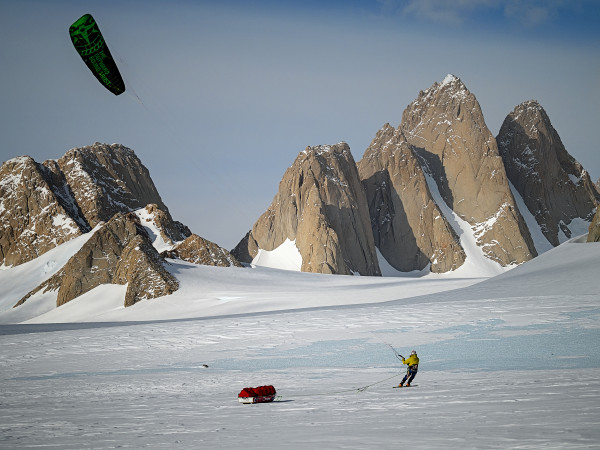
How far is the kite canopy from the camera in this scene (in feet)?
83.7

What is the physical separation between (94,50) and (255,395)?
1696cm

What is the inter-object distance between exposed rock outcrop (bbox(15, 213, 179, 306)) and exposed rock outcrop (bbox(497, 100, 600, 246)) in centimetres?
9396

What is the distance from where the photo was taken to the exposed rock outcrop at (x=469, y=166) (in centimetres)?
13200

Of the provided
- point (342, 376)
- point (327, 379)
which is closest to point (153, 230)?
point (342, 376)

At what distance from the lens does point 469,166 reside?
14325cm

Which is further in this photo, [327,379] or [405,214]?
[405,214]

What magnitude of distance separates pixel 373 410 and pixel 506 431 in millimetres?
3488

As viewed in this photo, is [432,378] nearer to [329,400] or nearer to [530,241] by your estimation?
[329,400]

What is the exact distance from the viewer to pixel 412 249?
13700 centimetres

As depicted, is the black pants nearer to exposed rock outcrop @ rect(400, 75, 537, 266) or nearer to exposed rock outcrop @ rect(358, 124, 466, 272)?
exposed rock outcrop @ rect(358, 124, 466, 272)

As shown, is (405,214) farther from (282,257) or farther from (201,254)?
(201,254)

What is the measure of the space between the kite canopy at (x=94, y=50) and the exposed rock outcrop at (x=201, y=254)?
174 feet

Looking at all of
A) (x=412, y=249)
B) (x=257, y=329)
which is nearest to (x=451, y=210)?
(x=412, y=249)

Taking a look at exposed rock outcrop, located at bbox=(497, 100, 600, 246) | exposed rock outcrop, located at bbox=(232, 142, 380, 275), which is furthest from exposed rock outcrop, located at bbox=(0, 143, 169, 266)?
exposed rock outcrop, located at bbox=(497, 100, 600, 246)
